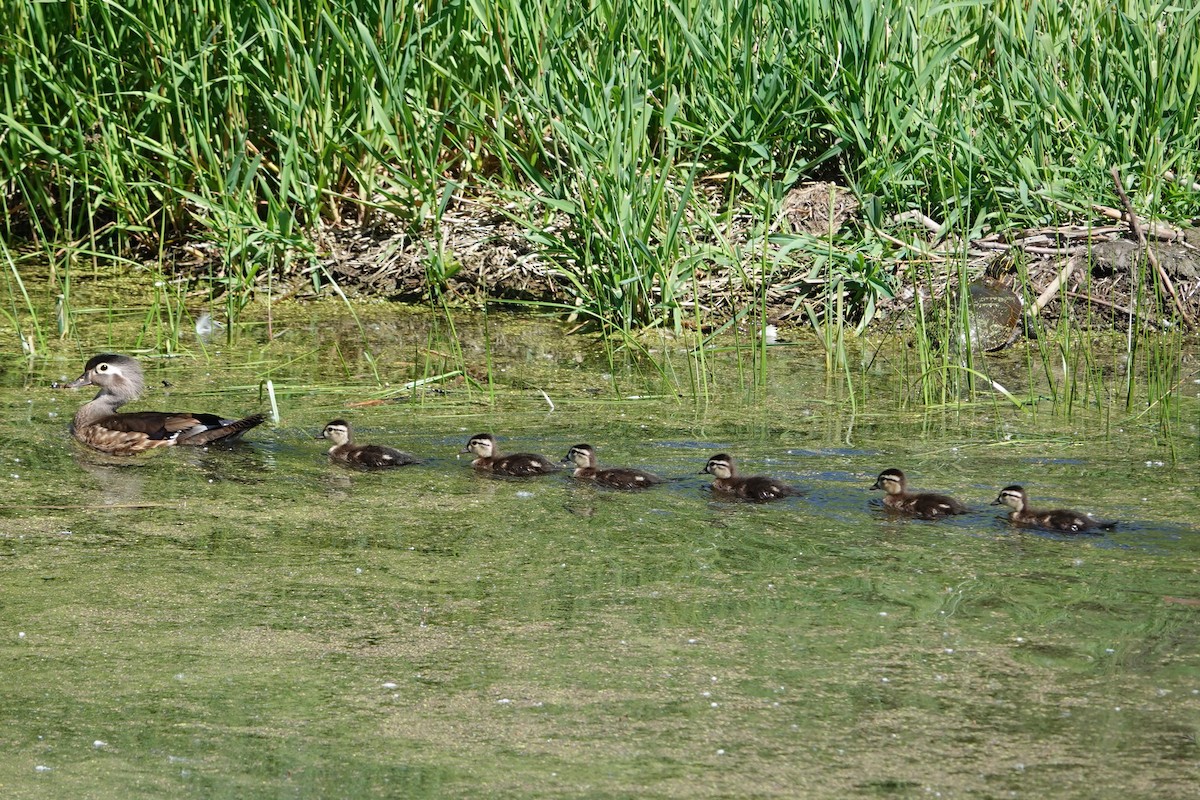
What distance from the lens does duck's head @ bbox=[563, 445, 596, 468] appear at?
5.73 m

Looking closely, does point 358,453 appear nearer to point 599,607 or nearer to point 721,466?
point 721,466

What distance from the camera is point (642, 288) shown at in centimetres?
780

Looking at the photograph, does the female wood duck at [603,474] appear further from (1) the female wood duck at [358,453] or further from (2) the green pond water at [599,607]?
(1) the female wood duck at [358,453]

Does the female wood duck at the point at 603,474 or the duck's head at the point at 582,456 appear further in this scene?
the duck's head at the point at 582,456

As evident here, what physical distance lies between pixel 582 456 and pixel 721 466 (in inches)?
20.0

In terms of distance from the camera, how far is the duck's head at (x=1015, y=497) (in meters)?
5.12

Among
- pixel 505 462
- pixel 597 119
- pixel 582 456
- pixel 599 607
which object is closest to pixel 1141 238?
pixel 597 119

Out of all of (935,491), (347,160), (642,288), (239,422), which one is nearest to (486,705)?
(935,491)

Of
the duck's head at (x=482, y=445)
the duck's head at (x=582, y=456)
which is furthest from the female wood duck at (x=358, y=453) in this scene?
the duck's head at (x=582, y=456)

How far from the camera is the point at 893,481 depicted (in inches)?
207

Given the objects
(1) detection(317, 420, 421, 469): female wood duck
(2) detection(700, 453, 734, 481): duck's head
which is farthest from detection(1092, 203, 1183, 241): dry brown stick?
(1) detection(317, 420, 421, 469): female wood duck

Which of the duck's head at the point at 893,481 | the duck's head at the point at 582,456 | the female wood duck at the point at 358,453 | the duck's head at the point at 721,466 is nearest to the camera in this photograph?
the duck's head at the point at 893,481

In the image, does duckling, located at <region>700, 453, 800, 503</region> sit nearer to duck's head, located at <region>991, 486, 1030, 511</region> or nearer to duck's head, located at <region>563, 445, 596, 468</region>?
duck's head, located at <region>563, 445, 596, 468</region>

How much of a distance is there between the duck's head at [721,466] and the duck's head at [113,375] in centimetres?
257
